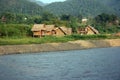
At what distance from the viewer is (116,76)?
23.1 metres

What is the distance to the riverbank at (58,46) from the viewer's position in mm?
44344

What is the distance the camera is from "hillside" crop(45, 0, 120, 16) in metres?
161

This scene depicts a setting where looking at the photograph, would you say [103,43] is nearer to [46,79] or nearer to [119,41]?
[119,41]

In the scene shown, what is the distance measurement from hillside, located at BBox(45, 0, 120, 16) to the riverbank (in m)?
99.3

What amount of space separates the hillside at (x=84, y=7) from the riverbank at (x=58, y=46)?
9935 cm

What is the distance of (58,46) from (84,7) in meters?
126

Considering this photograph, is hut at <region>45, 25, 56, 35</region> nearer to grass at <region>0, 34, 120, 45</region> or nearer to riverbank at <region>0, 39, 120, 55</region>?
grass at <region>0, 34, 120, 45</region>

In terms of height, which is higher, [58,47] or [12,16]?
[12,16]

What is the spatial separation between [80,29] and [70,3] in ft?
385

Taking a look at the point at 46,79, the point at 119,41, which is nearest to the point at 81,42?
the point at 119,41

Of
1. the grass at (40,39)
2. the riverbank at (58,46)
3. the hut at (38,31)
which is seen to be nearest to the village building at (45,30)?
the hut at (38,31)

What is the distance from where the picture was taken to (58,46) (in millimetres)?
49875

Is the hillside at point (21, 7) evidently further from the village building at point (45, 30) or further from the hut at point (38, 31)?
the hut at point (38, 31)

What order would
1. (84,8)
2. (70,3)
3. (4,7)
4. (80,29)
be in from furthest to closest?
(70,3) < (84,8) < (4,7) < (80,29)
